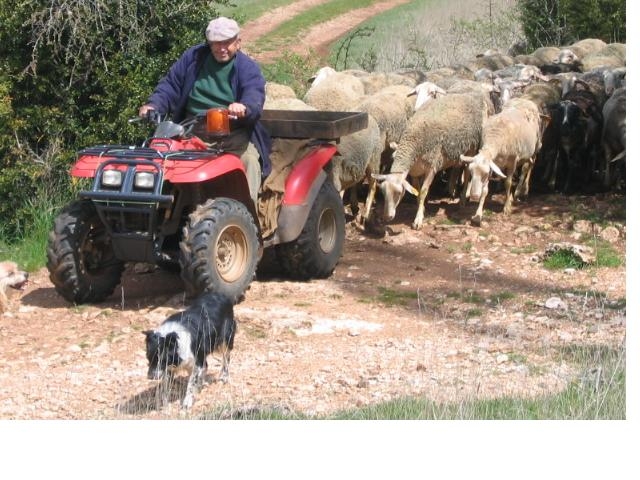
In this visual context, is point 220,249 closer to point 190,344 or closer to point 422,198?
point 190,344

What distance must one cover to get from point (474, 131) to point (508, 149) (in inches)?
19.9

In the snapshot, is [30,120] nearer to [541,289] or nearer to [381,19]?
[541,289]

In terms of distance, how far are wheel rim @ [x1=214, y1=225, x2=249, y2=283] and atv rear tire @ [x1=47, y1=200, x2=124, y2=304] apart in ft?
2.83

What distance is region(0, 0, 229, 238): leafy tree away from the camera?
36.8ft

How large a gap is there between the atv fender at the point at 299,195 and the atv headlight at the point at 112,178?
5.74ft

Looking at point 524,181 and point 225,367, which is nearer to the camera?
point 225,367

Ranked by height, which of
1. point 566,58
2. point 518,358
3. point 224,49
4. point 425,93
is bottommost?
point 518,358

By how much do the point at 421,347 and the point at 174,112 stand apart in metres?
2.91

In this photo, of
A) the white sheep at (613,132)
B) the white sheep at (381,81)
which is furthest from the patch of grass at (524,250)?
the white sheep at (381,81)

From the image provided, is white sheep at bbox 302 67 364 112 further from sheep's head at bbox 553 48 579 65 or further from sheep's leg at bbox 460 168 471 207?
sheep's head at bbox 553 48 579 65

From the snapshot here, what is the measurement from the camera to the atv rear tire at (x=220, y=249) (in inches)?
313

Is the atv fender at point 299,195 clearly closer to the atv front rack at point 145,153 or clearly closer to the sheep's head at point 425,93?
the atv front rack at point 145,153

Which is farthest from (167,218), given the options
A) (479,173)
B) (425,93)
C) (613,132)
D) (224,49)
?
(613,132)

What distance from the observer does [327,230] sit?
10031mm
